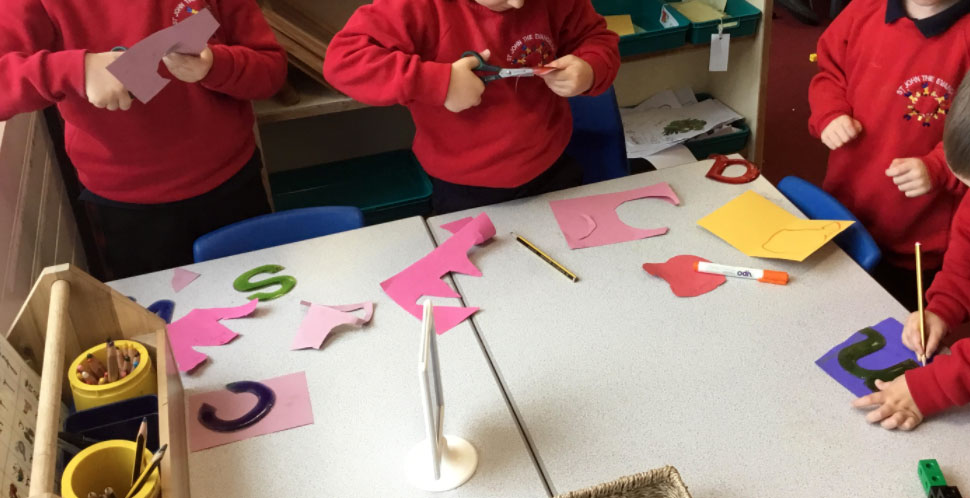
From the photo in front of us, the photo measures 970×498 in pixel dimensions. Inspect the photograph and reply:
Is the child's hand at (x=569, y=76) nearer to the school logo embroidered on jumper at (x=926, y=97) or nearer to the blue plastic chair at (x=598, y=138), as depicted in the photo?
the blue plastic chair at (x=598, y=138)

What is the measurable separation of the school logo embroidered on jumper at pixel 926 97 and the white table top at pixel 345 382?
0.97 m

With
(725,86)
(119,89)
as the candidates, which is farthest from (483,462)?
(725,86)

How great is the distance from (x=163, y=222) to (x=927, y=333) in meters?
1.42

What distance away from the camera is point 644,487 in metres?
0.86

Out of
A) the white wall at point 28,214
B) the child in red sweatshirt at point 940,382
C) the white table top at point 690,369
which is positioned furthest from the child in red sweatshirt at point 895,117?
the white wall at point 28,214

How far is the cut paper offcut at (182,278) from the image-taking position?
137cm

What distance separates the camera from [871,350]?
3.67ft

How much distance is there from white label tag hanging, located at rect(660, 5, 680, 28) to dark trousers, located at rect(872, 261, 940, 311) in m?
1.10

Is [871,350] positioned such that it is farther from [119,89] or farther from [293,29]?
[293,29]

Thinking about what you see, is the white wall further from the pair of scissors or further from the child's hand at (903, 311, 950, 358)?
the child's hand at (903, 311, 950, 358)

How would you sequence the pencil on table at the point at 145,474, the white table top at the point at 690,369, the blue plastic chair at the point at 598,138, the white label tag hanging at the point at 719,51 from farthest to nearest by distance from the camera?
the white label tag hanging at the point at 719,51 < the blue plastic chair at the point at 598,138 < the white table top at the point at 690,369 < the pencil on table at the point at 145,474

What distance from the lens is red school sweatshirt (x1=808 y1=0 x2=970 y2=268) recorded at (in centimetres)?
146

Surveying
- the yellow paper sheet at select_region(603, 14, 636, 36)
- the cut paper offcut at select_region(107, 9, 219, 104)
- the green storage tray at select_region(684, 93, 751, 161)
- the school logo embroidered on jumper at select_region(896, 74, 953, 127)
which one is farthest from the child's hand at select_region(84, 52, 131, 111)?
the green storage tray at select_region(684, 93, 751, 161)

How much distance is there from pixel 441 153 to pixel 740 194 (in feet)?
2.00
